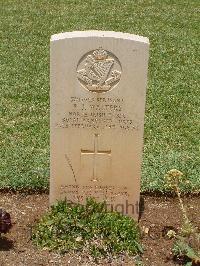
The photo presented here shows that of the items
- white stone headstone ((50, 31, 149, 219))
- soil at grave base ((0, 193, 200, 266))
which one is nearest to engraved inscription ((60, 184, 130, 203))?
white stone headstone ((50, 31, 149, 219))

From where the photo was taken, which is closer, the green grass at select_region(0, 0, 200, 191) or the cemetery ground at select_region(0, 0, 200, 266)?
the cemetery ground at select_region(0, 0, 200, 266)

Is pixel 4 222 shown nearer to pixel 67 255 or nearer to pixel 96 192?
pixel 67 255

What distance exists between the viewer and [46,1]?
1334 cm

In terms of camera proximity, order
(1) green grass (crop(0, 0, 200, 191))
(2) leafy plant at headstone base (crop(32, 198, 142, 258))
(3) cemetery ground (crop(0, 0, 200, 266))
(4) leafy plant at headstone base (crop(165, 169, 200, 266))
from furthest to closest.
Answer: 1. (1) green grass (crop(0, 0, 200, 191))
2. (3) cemetery ground (crop(0, 0, 200, 266))
3. (2) leafy plant at headstone base (crop(32, 198, 142, 258))
4. (4) leafy plant at headstone base (crop(165, 169, 200, 266))

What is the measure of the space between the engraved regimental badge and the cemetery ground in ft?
3.98

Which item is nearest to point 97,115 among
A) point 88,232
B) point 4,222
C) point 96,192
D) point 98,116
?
point 98,116

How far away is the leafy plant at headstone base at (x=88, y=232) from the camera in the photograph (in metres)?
4.41

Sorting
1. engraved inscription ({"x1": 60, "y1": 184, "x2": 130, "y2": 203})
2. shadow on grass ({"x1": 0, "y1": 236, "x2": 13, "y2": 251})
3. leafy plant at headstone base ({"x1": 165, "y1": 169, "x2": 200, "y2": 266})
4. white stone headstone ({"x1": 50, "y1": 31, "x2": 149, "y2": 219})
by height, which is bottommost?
shadow on grass ({"x1": 0, "y1": 236, "x2": 13, "y2": 251})

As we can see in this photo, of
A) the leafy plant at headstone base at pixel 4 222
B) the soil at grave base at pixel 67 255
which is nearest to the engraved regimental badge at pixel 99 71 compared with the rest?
the leafy plant at headstone base at pixel 4 222

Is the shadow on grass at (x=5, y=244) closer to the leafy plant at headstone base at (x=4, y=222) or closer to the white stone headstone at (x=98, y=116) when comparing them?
the leafy plant at headstone base at (x=4, y=222)

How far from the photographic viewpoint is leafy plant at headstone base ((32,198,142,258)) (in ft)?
14.5

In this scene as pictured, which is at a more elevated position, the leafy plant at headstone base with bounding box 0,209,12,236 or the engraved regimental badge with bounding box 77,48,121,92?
the engraved regimental badge with bounding box 77,48,121,92

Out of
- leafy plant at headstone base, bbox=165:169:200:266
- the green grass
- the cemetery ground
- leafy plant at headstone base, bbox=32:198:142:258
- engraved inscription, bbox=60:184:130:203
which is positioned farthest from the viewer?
the green grass

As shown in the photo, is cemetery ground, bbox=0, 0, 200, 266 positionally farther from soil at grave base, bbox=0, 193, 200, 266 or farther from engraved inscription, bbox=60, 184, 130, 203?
engraved inscription, bbox=60, 184, 130, 203
